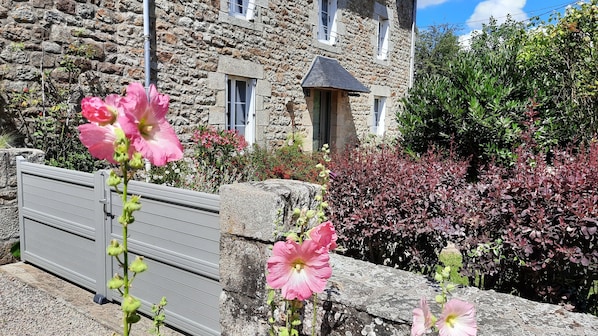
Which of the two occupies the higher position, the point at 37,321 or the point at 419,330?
the point at 419,330

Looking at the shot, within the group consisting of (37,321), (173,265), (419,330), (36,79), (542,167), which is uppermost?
(36,79)

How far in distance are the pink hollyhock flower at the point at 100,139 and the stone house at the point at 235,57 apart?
537cm

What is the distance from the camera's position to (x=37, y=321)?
327 cm

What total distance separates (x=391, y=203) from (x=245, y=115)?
19.9 feet

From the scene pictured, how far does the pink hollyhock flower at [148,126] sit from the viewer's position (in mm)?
940

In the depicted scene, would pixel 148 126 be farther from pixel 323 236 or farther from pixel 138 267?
pixel 323 236

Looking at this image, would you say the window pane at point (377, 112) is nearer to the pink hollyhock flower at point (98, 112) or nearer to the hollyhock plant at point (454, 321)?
the hollyhock plant at point (454, 321)

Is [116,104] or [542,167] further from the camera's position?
[542,167]

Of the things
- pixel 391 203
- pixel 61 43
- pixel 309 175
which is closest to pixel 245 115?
pixel 309 175

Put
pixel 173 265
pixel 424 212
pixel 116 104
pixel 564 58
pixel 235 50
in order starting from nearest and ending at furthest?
pixel 116 104 < pixel 424 212 < pixel 173 265 < pixel 564 58 < pixel 235 50

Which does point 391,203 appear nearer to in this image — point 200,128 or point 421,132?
point 421,132

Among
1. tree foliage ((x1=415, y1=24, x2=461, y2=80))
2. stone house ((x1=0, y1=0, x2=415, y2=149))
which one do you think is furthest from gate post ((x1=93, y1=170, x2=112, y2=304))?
tree foliage ((x1=415, y1=24, x2=461, y2=80))

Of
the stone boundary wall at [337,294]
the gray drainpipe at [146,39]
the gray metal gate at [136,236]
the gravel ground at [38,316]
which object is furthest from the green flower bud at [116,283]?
the gray drainpipe at [146,39]

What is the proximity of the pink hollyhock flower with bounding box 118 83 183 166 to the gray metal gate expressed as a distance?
5.67 ft
